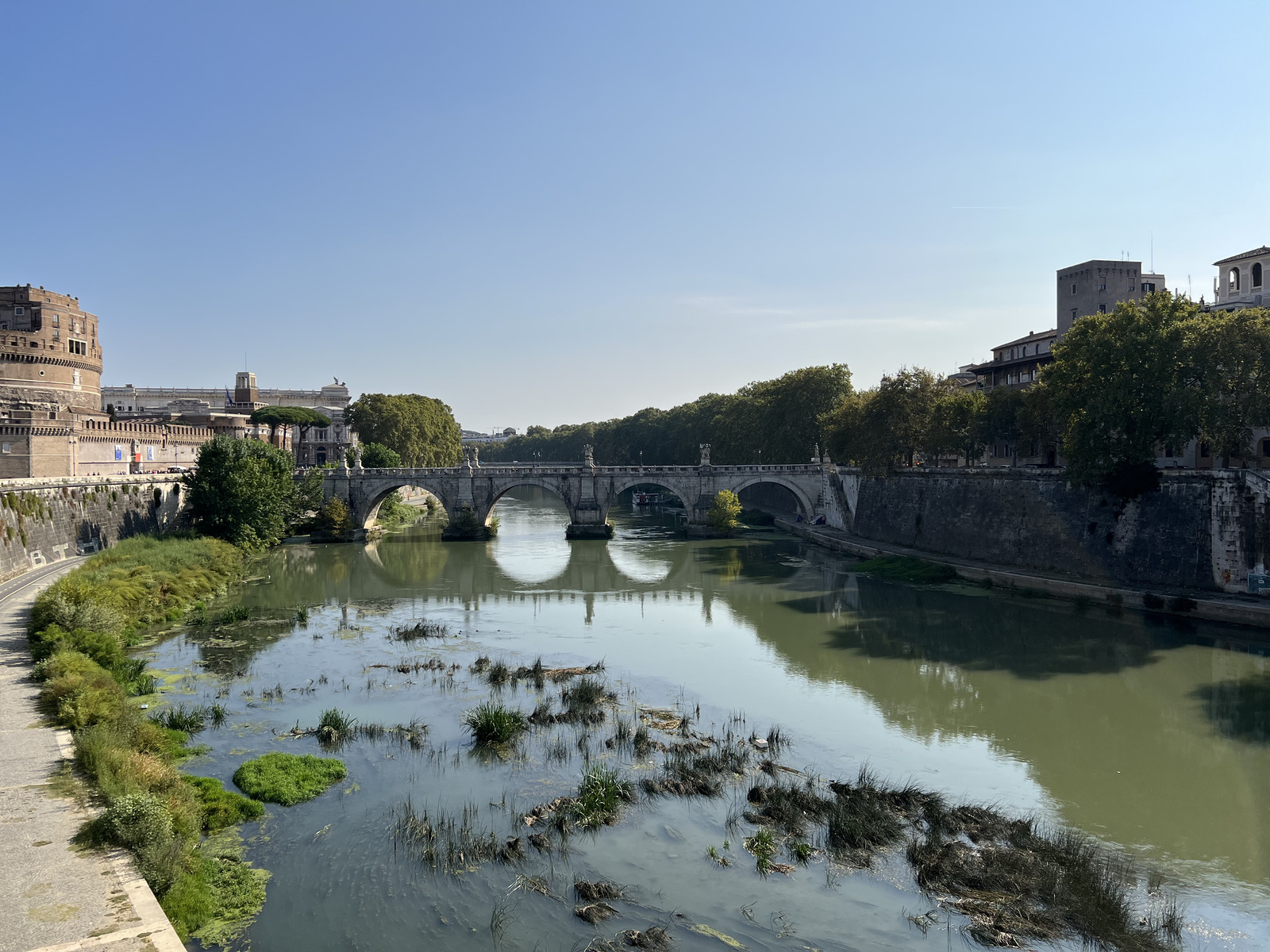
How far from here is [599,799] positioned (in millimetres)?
16141

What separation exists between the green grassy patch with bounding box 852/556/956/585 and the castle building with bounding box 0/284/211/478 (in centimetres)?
4525

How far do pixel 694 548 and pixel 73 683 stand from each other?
136 ft

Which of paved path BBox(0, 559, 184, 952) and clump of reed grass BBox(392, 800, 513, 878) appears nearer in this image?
paved path BBox(0, 559, 184, 952)

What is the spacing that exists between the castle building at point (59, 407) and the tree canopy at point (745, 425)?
45.5 m

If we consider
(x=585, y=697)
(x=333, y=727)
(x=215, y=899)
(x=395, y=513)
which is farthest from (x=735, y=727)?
(x=395, y=513)

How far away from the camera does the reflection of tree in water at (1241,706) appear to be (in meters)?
21.1

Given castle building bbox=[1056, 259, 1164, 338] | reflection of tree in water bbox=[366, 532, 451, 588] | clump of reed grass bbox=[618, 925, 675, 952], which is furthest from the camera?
castle building bbox=[1056, 259, 1164, 338]

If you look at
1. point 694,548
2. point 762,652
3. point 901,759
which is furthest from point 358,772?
point 694,548

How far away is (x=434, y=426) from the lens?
94938 mm

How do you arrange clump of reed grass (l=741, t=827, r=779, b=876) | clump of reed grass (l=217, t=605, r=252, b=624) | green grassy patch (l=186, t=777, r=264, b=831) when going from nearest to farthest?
clump of reed grass (l=741, t=827, r=779, b=876)
green grassy patch (l=186, t=777, r=264, b=831)
clump of reed grass (l=217, t=605, r=252, b=624)

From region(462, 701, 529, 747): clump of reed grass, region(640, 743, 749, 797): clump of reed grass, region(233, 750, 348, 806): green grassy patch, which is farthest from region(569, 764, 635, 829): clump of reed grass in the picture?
region(233, 750, 348, 806): green grassy patch

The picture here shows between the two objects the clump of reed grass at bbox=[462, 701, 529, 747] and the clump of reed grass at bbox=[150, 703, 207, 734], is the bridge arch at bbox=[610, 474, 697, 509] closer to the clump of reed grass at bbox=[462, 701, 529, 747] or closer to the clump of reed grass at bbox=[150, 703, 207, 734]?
the clump of reed grass at bbox=[462, 701, 529, 747]

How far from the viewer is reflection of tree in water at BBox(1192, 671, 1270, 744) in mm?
21078

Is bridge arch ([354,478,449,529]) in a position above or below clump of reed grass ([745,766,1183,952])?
above
